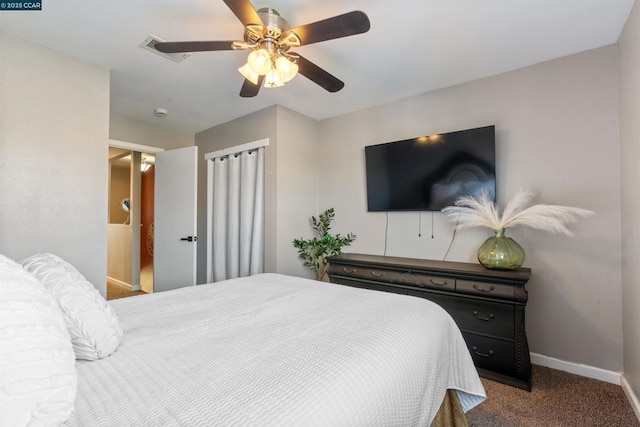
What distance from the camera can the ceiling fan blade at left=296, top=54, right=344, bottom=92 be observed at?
1794mm

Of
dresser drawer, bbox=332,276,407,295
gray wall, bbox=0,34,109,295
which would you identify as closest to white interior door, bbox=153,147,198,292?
gray wall, bbox=0,34,109,295

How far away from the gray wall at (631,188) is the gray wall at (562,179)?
96 mm

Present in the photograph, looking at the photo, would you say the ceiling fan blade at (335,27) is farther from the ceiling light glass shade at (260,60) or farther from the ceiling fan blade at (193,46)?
the ceiling fan blade at (193,46)

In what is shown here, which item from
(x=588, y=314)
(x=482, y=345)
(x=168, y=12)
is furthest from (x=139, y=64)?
(x=588, y=314)

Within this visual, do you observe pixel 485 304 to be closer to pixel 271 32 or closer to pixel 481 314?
pixel 481 314

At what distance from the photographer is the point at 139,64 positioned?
2.34 m

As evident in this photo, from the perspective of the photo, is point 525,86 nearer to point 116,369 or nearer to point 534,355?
point 534,355

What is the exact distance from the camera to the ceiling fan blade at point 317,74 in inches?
70.6

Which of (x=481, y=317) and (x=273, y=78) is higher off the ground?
(x=273, y=78)

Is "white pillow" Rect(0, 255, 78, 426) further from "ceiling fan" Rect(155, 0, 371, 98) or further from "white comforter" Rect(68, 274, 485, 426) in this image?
"ceiling fan" Rect(155, 0, 371, 98)

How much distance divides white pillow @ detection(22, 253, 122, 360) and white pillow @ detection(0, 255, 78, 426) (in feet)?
0.86

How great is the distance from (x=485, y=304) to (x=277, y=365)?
71.9 inches

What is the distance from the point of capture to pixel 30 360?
1.74 ft

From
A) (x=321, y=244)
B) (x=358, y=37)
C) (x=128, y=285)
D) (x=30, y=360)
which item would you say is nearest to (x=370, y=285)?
(x=321, y=244)
